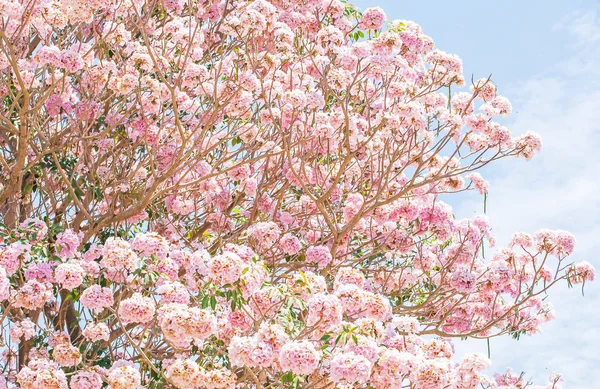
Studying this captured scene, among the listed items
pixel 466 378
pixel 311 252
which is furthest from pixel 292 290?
pixel 311 252

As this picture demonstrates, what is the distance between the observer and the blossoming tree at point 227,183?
5852 mm

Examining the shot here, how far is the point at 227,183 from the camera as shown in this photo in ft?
26.0

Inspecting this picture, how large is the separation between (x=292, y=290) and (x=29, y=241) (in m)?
2.33

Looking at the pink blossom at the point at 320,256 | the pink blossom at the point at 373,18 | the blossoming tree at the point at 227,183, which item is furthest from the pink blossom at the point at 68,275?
the pink blossom at the point at 373,18

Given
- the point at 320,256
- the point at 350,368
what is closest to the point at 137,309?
the point at 350,368

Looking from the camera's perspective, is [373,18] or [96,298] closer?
[96,298]

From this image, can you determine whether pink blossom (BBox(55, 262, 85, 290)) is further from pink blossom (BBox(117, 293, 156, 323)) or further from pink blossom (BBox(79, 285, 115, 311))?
pink blossom (BBox(117, 293, 156, 323))

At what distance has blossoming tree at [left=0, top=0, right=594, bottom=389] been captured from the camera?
5852mm

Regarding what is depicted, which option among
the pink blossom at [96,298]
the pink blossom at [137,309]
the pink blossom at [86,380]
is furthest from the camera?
the pink blossom at [96,298]

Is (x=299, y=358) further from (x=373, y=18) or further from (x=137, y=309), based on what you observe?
(x=373, y=18)

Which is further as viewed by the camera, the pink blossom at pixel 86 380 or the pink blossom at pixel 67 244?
the pink blossom at pixel 67 244

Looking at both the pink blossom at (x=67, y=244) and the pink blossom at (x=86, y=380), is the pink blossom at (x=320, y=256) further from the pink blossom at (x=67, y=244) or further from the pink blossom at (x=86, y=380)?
the pink blossom at (x=86, y=380)

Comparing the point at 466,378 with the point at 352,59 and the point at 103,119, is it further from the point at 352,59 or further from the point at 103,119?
the point at 103,119

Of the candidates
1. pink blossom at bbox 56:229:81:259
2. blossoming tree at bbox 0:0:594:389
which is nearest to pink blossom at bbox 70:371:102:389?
blossoming tree at bbox 0:0:594:389
